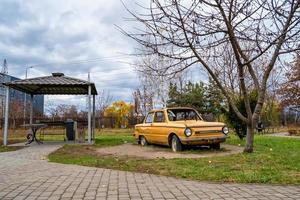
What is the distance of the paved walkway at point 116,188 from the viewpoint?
5.55 metres

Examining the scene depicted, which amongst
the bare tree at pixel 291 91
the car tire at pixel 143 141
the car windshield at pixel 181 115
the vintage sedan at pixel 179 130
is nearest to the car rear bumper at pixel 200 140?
the vintage sedan at pixel 179 130

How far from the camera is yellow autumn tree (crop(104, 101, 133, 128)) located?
4106 centimetres

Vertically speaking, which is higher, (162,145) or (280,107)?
(280,107)

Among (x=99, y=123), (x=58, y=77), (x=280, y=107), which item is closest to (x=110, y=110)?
(x=99, y=123)

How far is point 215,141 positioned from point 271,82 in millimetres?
21920

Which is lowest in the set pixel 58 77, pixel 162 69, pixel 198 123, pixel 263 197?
pixel 263 197

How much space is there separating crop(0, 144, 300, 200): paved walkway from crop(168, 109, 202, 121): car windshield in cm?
622

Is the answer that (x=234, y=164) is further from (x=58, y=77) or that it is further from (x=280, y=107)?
(x=280, y=107)

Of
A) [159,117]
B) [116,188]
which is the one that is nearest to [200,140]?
[159,117]

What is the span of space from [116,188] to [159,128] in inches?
304

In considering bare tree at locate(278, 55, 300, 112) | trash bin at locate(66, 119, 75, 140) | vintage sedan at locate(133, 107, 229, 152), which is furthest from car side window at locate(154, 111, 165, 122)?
bare tree at locate(278, 55, 300, 112)

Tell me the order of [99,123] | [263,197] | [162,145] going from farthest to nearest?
[99,123]
[162,145]
[263,197]

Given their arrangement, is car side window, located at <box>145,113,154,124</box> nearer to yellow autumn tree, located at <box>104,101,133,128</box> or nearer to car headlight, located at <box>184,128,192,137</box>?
car headlight, located at <box>184,128,192,137</box>

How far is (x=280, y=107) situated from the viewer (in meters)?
46.6
